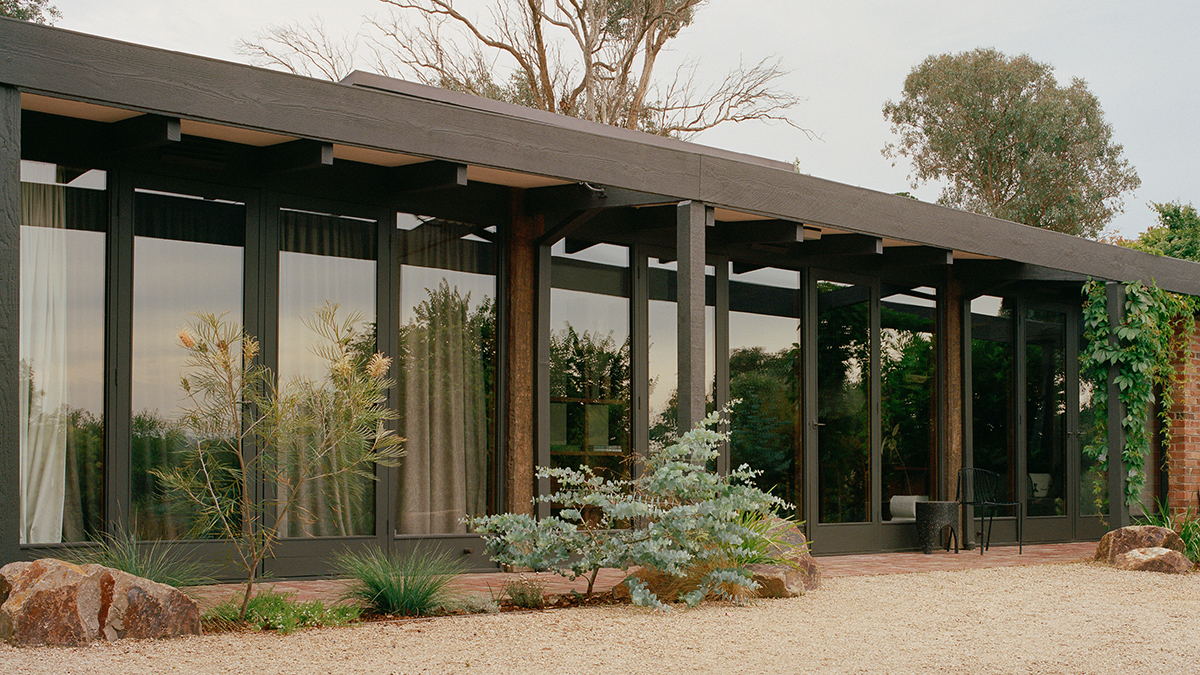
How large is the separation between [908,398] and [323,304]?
17.2 ft

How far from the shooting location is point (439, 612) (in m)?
5.11

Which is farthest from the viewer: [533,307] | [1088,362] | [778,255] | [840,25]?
[840,25]

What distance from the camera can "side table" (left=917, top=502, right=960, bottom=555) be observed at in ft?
28.3

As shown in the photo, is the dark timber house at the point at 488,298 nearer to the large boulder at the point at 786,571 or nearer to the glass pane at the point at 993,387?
the glass pane at the point at 993,387

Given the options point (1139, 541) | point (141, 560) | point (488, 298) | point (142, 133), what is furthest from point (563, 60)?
point (141, 560)

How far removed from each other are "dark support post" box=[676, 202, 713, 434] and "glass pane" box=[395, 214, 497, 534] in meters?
1.41

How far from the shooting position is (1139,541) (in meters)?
7.78

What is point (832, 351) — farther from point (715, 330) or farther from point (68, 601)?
point (68, 601)

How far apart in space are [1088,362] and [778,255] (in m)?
3.10

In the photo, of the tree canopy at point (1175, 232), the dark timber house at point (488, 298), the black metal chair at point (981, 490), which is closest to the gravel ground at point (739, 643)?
the dark timber house at point (488, 298)

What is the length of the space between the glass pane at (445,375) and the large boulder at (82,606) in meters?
2.36

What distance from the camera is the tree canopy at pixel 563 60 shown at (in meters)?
16.3

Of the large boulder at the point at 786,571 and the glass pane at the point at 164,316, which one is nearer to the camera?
the glass pane at the point at 164,316

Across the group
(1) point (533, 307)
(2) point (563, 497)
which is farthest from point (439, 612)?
(1) point (533, 307)
